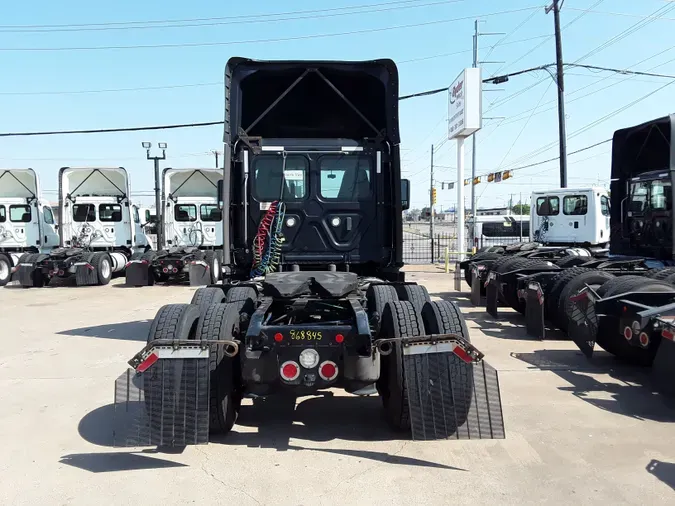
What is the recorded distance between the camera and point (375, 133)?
7617 millimetres

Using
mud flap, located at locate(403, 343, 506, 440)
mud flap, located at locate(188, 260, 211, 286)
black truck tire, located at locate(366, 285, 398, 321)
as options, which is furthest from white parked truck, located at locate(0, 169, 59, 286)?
mud flap, located at locate(403, 343, 506, 440)

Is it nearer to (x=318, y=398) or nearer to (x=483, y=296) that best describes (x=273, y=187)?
(x=318, y=398)

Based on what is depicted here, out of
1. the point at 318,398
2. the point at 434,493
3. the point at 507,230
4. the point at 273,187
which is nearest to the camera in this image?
the point at 434,493

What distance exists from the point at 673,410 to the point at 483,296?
7.27 meters

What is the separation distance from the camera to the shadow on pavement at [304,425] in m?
4.56

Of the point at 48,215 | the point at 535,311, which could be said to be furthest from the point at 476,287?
the point at 48,215

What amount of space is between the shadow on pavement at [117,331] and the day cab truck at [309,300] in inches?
116

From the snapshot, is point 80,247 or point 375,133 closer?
point 375,133

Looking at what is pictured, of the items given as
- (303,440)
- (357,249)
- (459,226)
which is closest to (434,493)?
(303,440)

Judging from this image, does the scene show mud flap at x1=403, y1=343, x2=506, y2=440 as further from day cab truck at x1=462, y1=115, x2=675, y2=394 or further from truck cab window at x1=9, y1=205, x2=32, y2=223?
truck cab window at x1=9, y1=205, x2=32, y2=223

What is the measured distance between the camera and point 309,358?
4.12 metres

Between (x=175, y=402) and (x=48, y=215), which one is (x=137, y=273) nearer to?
(x=48, y=215)

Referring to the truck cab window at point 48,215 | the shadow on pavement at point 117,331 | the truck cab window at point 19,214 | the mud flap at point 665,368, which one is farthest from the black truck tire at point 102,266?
the mud flap at point 665,368

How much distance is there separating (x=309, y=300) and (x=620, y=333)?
3.78 m
